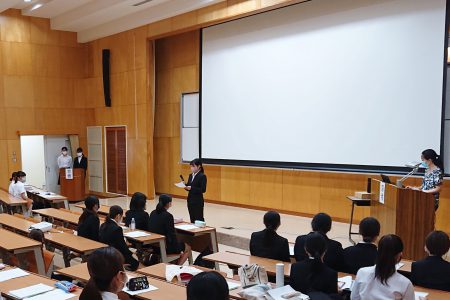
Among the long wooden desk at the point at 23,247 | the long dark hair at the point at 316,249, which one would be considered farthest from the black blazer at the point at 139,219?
the long dark hair at the point at 316,249

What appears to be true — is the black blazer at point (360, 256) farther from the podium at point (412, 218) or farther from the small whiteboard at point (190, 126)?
the small whiteboard at point (190, 126)

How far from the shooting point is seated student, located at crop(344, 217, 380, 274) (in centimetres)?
332

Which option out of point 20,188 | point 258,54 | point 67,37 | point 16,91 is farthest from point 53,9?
point 258,54

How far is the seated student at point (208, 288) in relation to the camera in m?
1.76

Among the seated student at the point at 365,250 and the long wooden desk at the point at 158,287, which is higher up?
the seated student at the point at 365,250

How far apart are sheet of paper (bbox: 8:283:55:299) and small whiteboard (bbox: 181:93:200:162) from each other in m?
7.26

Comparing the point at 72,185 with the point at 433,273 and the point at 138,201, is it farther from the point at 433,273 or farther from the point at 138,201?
the point at 433,273

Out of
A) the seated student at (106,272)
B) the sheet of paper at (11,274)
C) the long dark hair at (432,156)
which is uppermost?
the long dark hair at (432,156)

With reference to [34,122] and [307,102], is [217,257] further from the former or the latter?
[34,122]

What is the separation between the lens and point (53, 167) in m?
12.0

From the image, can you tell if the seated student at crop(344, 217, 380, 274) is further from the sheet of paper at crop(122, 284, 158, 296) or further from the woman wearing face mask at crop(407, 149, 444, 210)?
the woman wearing face mask at crop(407, 149, 444, 210)

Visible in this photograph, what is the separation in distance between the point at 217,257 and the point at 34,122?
9453 millimetres

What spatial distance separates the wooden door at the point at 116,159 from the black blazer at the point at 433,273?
9301 millimetres

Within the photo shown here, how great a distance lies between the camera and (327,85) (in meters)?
7.64
